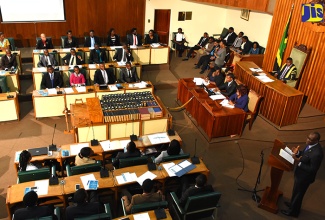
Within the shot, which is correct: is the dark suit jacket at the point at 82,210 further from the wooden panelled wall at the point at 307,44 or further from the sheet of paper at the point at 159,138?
the wooden panelled wall at the point at 307,44

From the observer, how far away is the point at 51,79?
8.84 meters

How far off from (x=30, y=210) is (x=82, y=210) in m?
0.69

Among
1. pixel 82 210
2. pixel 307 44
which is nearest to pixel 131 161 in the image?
pixel 82 210

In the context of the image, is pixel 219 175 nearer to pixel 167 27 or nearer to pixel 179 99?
pixel 179 99

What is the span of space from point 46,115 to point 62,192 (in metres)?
3.81

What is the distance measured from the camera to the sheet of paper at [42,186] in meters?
5.04

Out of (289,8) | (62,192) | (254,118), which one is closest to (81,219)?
(62,192)

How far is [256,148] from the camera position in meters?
7.78

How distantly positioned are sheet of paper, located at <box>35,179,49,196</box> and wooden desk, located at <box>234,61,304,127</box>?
5.65 meters

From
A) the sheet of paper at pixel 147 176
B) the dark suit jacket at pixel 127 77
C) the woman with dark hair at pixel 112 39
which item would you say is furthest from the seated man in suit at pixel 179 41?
the sheet of paper at pixel 147 176

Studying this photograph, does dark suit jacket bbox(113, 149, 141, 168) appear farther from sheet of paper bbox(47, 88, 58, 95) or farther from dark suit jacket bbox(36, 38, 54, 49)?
dark suit jacket bbox(36, 38, 54, 49)

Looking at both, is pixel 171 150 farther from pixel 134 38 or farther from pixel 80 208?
pixel 134 38

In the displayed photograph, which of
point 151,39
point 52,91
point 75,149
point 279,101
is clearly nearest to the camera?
point 75,149

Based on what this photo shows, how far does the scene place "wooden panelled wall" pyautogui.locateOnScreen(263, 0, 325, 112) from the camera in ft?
28.6
